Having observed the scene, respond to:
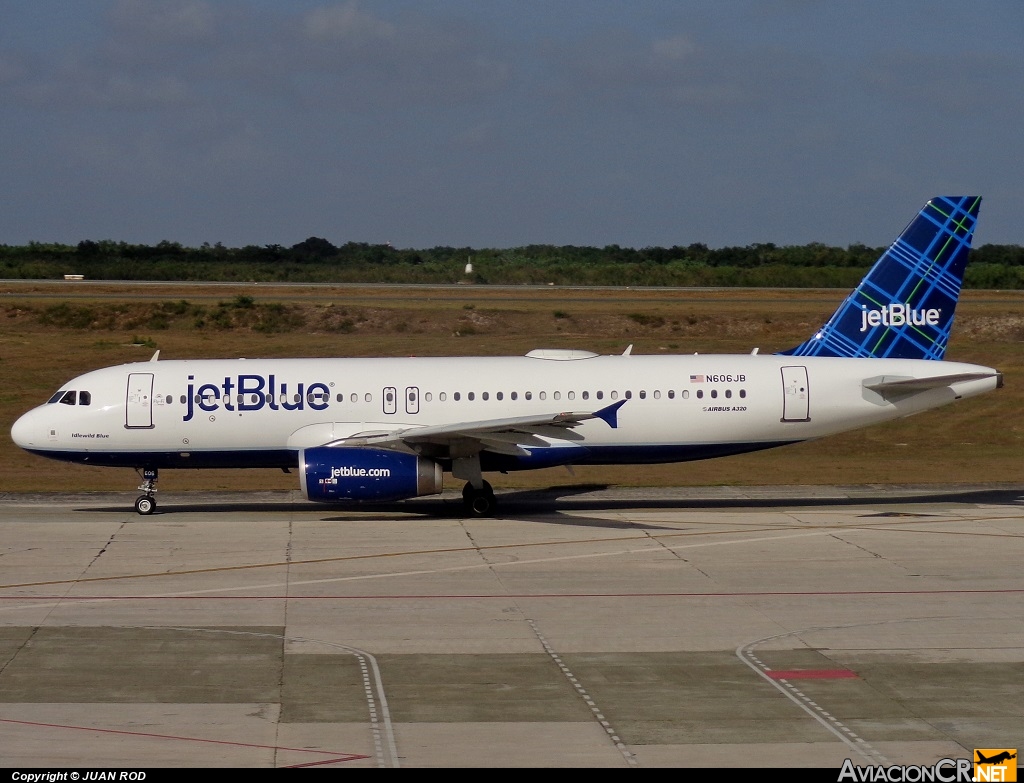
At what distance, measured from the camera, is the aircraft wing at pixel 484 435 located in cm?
2784

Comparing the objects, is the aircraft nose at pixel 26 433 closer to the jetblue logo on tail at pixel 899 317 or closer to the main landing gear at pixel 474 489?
the main landing gear at pixel 474 489

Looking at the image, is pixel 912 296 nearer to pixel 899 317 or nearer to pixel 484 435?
pixel 899 317

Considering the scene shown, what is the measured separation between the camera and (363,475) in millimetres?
28016

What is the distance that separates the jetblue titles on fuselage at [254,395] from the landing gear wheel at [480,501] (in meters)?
4.08

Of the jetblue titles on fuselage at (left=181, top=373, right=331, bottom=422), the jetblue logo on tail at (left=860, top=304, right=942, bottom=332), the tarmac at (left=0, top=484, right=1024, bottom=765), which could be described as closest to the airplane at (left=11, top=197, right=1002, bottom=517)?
the jetblue titles on fuselage at (left=181, top=373, right=331, bottom=422)

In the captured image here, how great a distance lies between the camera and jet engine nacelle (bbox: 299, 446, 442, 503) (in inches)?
1095

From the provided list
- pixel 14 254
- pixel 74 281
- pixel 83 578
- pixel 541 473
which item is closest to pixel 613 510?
pixel 541 473

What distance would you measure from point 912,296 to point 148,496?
65.3ft

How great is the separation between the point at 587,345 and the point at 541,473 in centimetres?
1964

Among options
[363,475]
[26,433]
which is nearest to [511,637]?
[363,475]

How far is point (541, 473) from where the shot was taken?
3834 cm

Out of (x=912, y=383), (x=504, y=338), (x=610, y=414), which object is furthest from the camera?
(x=504, y=338)

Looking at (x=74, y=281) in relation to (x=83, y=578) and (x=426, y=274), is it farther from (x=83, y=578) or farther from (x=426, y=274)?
(x=83, y=578)

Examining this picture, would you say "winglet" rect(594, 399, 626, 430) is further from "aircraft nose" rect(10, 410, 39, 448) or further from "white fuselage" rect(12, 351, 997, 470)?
"aircraft nose" rect(10, 410, 39, 448)
